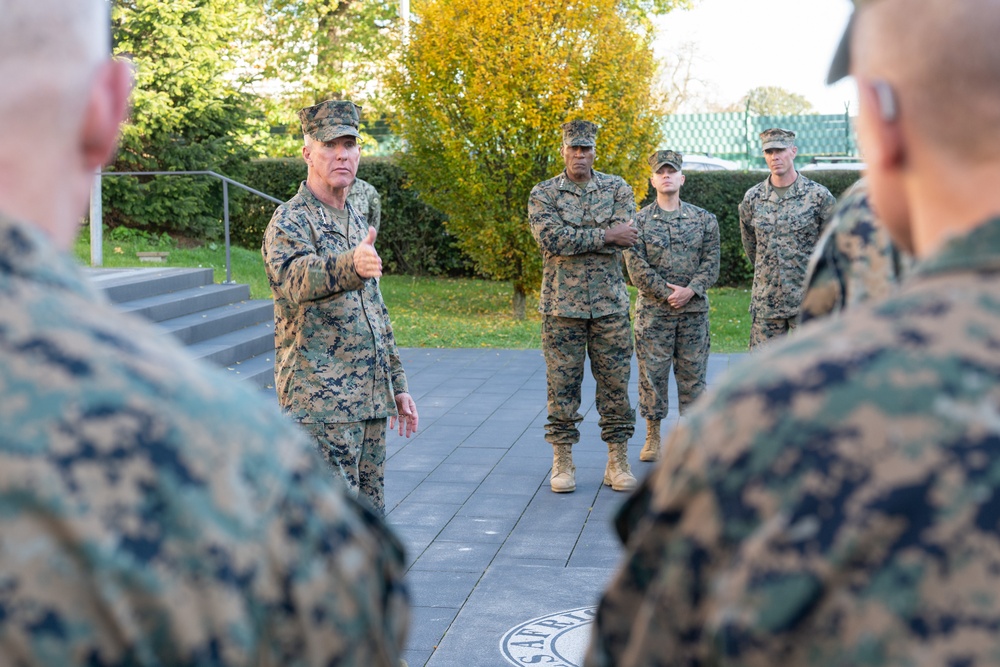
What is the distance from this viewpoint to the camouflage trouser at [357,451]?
4.46 meters

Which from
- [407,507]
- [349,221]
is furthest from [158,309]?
[349,221]

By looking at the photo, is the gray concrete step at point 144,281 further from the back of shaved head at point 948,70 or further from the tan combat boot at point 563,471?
the back of shaved head at point 948,70

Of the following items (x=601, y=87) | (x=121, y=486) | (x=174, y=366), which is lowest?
(x=121, y=486)

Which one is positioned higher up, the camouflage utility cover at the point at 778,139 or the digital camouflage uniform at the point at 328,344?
the camouflage utility cover at the point at 778,139

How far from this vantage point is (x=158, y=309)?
10750 mm

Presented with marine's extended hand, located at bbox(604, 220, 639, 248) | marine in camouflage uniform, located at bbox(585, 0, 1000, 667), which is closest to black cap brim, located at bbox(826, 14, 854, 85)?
marine in camouflage uniform, located at bbox(585, 0, 1000, 667)

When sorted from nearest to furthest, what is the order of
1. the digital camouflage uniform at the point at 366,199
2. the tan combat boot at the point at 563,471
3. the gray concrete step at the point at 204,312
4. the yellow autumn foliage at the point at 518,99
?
the digital camouflage uniform at the point at 366,199, the tan combat boot at the point at 563,471, the gray concrete step at the point at 204,312, the yellow autumn foliage at the point at 518,99

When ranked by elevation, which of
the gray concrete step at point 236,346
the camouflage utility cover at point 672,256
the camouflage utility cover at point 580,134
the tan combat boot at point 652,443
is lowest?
the tan combat boot at point 652,443

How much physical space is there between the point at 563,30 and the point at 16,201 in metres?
14.7

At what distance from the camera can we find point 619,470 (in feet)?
23.3

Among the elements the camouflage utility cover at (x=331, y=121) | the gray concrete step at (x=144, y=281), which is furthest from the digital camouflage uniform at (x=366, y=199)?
the gray concrete step at (x=144, y=281)

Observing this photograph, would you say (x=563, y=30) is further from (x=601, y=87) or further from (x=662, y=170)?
(x=662, y=170)

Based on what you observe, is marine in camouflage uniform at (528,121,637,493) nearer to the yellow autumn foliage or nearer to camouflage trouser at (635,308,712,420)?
camouflage trouser at (635,308,712,420)

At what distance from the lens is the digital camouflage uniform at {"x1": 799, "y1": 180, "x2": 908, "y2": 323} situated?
190cm
